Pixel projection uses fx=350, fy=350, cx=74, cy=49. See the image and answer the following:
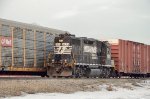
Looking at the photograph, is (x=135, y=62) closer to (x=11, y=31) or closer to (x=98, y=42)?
(x=98, y=42)

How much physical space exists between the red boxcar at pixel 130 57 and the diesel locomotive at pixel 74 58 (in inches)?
146

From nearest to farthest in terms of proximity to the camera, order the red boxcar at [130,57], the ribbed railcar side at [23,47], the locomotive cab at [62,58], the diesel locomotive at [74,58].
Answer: the ribbed railcar side at [23,47], the locomotive cab at [62,58], the diesel locomotive at [74,58], the red boxcar at [130,57]

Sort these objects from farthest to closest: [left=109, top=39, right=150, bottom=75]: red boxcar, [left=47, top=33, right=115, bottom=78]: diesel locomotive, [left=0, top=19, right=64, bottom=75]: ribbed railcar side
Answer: [left=109, top=39, right=150, bottom=75]: red boxcar → [left=47, top=33, right=115, bottom=78]: diesel locomotive → [left=0, top=19, right=64, bottom=75]: ribbed railcar side

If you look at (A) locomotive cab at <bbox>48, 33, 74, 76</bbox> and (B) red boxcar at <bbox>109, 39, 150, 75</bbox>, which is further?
(B) red boxcar at <bbox>109, 39, 150, 75</bbox>

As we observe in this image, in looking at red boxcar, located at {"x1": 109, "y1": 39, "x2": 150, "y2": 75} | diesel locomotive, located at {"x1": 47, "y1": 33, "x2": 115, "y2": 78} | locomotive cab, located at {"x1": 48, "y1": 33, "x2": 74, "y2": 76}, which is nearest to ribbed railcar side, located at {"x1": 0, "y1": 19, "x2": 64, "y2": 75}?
diesel locomotive, located at {"x1": 47, "y1": 33, "x2": 115, "y2": 78}

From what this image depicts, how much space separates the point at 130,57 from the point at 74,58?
34.4 ft

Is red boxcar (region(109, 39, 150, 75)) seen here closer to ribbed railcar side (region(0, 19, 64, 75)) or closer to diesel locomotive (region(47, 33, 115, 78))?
diesel locomotive (region(47, 33, 115, 78))

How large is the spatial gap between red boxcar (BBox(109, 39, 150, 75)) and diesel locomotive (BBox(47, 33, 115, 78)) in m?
3.70

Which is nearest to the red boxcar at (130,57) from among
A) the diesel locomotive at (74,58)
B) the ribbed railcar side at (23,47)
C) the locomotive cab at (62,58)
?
the diesel locomotive at (74,58)

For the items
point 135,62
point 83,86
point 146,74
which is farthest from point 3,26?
point 146,74

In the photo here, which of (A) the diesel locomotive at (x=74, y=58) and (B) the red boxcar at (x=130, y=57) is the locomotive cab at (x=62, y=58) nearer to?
(A) the diesel locomotive at (x=74, y=58)

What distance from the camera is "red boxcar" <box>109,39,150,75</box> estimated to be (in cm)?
3462

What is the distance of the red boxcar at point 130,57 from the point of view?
3462cm

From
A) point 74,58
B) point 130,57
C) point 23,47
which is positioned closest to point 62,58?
point 74,58
